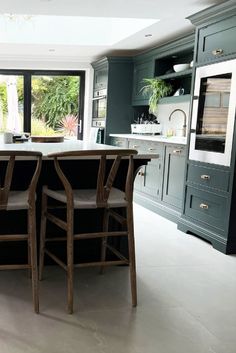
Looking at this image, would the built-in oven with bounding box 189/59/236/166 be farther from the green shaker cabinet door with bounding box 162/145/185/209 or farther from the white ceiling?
the white ceiling

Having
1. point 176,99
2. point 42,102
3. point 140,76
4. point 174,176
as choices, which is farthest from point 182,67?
point 42,102

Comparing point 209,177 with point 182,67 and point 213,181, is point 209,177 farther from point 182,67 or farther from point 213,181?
point 182,67

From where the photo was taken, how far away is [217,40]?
358cm

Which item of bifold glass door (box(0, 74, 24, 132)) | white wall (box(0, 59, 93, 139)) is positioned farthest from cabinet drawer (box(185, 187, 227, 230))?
bifold glass door (box(0, 74, 24, 132))

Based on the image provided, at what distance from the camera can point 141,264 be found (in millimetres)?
3066

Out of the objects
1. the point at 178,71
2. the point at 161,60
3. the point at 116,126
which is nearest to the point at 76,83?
the point at 116,126

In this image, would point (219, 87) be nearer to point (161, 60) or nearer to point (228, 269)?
point (228, 269)

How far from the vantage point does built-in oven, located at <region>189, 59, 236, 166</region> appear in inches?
134

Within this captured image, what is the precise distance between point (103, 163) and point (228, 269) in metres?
1.55

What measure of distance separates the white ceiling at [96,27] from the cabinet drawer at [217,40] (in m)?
0.21

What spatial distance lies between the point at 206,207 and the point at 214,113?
0.93m

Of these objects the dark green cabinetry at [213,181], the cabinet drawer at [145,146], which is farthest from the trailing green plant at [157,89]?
the dark green cabinetry at [213,181]

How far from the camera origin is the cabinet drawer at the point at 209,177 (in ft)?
11.4

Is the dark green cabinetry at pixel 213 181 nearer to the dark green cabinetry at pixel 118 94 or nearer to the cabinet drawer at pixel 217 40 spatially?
the cabinet drawer at pixel 217 40
